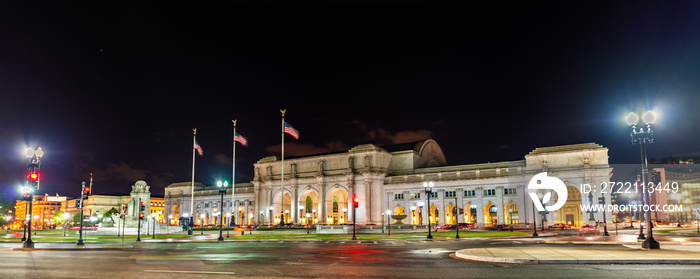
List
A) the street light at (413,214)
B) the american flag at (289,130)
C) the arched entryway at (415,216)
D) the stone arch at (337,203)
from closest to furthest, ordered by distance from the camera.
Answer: the american flag at (289,130), the arched entryway at (415,216), the street light at (413,214), the stone arch at (337,203)

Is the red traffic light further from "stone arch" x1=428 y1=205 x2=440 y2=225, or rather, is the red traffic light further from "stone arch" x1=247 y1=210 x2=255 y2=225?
"stone arch" x1=247 y1=210 x2=255 y2=225

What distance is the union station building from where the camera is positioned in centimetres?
8994

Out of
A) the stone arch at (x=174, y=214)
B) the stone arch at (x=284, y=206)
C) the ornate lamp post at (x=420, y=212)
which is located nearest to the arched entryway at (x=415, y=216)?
the ornate lamp post at (x=420, y=212)

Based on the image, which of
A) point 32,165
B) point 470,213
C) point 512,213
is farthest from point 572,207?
point 32,165

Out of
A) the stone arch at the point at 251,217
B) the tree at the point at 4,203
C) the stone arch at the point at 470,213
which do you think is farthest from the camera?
Result: the stone arch at the point at 251,217

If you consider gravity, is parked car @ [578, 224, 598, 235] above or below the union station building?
below

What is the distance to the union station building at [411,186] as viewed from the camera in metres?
89.9

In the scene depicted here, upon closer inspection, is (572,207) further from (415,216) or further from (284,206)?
(284,206)

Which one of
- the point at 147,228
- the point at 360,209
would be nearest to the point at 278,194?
the point at 360,209

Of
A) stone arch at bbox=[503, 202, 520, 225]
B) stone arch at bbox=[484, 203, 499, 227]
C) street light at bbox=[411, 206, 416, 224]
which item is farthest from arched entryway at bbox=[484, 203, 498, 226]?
street light at bbox=[411, 206, 416, 224]

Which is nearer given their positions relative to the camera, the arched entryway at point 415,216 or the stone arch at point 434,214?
the arched entryway at point 415,216

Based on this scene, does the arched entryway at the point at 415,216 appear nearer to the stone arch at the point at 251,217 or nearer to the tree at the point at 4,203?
the stone arch at the point at 251,217

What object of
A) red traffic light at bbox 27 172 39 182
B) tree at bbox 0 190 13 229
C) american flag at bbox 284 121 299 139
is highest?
american flag at bbox 284 121 299 139

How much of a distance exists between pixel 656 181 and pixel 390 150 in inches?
3481
